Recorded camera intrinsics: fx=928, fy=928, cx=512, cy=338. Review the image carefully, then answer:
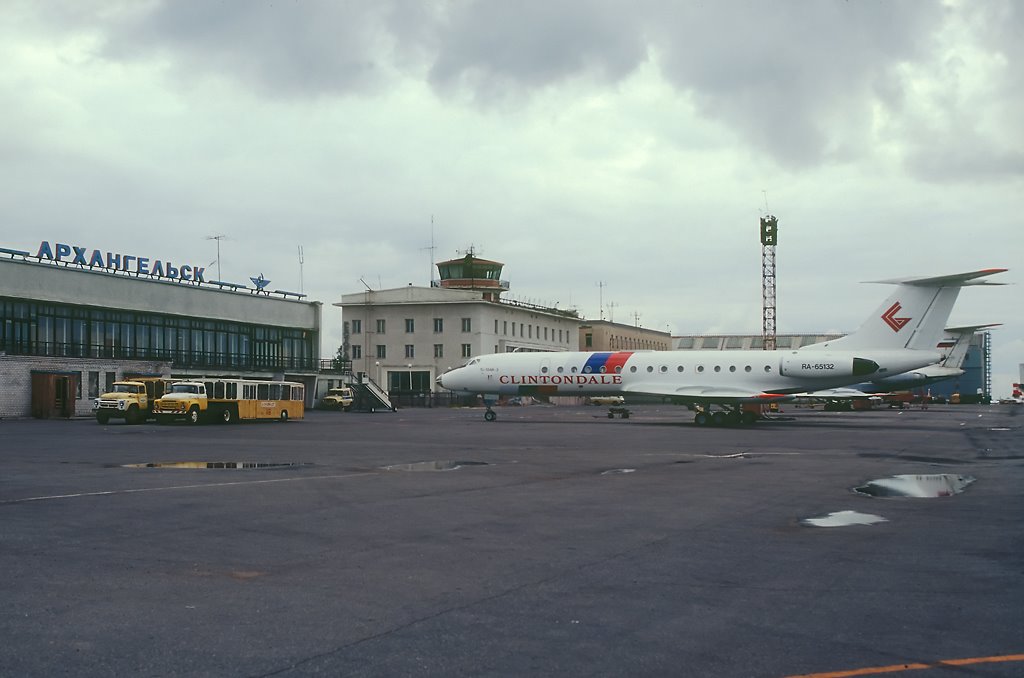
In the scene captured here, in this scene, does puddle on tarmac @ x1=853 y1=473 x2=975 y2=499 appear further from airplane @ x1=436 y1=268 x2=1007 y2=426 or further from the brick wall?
the brick wall

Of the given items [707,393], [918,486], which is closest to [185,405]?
[707,393]

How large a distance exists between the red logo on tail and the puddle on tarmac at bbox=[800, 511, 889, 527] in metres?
33.9

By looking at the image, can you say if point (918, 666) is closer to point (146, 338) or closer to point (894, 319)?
point (894, 319)

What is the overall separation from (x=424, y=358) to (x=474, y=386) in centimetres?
5450

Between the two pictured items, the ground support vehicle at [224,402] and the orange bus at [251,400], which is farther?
the orange bus at [251,400]

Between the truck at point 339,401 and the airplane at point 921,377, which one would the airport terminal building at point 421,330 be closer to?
the truck at point 339,401

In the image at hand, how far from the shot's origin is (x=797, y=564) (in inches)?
379

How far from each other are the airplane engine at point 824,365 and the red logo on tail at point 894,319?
7.12ft

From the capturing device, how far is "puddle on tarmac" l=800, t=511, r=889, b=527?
496 inches

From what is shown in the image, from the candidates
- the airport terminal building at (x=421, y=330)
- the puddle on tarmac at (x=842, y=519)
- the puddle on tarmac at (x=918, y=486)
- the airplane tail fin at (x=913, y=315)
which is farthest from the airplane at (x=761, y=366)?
the airport terminal building at (x=421, y=330)

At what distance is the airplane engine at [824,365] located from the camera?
4447cm

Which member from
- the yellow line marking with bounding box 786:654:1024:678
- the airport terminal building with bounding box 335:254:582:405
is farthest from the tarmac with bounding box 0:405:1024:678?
the airport terminal building with bounding box 335:254:582:405

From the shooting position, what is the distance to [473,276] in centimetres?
11600

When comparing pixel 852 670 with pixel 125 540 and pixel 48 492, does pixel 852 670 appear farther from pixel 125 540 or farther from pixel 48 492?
pixel 48 492
